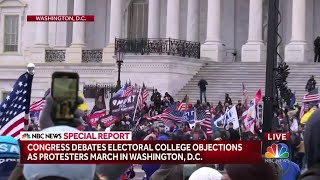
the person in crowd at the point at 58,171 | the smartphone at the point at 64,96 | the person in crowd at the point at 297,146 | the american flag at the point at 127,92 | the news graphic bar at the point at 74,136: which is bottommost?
the person in crowd at the point at 297,146

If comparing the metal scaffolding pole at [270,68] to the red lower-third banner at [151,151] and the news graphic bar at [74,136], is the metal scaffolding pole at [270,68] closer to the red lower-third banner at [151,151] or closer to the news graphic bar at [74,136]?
the news graphic bar at [74,136]

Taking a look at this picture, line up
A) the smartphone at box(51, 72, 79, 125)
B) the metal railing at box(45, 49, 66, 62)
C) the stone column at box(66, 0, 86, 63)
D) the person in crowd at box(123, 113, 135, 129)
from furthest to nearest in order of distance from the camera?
the metal railing at box(45, 49, 66, 62) < the stone column at box(66, 0, 86, 63) < the person in crowd at box(123, 113, 135, 129) < the smartphone at box(51, 72, 79, 125)

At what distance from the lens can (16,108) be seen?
986cm

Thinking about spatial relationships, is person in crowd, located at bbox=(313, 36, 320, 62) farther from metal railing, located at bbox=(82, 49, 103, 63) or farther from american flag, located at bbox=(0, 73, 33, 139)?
american flag, located at bbox=(0, 73, 33, 139)

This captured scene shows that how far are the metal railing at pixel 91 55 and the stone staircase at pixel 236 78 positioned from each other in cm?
683

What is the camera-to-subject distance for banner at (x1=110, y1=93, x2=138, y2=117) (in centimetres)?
2928

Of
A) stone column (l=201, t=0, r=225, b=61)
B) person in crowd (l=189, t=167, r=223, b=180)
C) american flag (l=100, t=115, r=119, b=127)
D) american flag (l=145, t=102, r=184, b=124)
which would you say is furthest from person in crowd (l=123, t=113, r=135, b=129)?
person in crowd (l=189, t=167, r=223, b=180)

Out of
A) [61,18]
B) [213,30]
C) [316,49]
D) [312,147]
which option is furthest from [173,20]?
[312,147]

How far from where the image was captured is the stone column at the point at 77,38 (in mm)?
51406

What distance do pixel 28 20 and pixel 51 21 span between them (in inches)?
105

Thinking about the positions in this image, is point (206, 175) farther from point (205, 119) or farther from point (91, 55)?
point (91, 55)

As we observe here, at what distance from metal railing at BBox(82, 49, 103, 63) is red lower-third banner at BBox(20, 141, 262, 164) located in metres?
46.5

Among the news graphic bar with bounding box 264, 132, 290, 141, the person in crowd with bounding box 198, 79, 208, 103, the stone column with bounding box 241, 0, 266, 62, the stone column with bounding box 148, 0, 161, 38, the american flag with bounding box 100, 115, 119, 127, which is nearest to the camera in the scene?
the news graphic bar with bounding box 264, 132, 290, 141

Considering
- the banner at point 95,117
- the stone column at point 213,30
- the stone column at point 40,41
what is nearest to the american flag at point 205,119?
the banner at point 95,117
